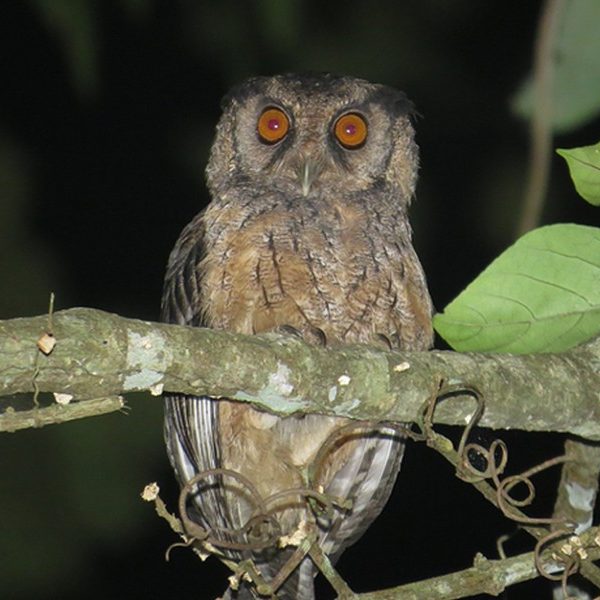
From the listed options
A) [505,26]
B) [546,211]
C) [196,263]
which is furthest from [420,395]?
[505,26]

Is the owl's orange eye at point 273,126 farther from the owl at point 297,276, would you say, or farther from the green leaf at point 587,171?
the green leaf at point 587,171

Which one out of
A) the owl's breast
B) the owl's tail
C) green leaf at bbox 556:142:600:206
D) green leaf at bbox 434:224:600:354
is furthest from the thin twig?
the owl's tail

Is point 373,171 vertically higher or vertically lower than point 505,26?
lower

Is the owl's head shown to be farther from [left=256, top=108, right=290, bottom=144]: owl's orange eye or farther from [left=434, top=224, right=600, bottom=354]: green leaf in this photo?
[left=434, top=224, right=600, bottom=354]: green leaf

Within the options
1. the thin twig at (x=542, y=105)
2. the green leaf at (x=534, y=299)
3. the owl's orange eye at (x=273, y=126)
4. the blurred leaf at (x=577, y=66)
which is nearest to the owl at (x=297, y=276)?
the owl's orange eye at (x=273, y=126)

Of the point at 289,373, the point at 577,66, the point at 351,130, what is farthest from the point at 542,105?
the point at 351,130

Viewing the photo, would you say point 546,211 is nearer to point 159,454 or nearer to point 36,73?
point 159,454

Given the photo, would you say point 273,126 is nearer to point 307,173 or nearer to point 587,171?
point 307,173
